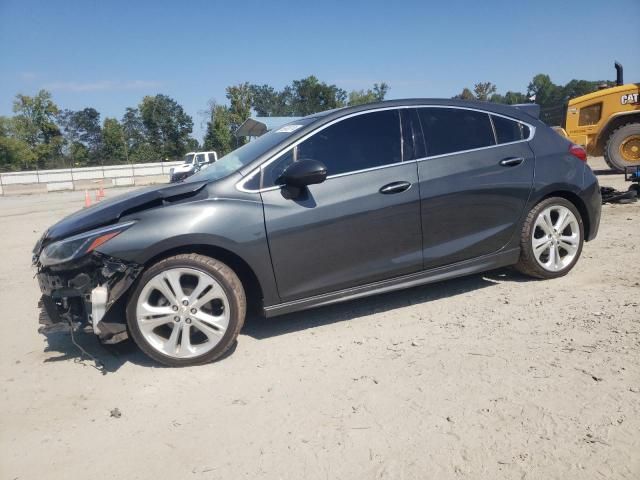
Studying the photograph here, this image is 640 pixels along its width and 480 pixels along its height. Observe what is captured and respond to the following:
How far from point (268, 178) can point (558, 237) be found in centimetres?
274

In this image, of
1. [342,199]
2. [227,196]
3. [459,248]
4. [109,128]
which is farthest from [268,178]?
[109,128]

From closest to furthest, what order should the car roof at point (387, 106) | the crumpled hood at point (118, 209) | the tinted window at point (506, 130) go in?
the crumpled hood at point (118, 209)
the car roof at point (387, 106)
the tinted window at point (506, 130)

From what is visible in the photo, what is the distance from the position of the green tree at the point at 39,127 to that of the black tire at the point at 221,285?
66.2 m

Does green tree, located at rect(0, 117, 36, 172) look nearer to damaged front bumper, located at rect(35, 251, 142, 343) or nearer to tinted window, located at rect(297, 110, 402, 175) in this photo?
damaged front bumper, located at rect(35, 251, 142, 343)

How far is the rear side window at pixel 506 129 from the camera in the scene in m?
4.29

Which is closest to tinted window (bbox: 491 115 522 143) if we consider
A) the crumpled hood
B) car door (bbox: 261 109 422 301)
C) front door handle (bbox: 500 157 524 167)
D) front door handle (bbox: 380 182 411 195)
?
front door handle (bbox: 500 157 524 167)

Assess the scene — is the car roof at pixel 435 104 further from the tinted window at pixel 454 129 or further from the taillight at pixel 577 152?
the taillight at pixel 577 152

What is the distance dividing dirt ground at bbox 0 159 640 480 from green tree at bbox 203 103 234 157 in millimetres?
50031

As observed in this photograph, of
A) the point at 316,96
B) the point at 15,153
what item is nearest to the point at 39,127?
the point at 15,153

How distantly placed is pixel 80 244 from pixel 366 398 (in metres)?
2.11

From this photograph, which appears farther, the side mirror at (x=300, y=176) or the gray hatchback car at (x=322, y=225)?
the side mirror at (x=300, y=176)

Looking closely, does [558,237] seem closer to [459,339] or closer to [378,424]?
[459,339]

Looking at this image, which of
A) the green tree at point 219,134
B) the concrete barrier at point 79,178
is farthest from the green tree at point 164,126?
the concrete barrier at point 79,178

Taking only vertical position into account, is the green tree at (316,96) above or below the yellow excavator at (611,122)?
above
